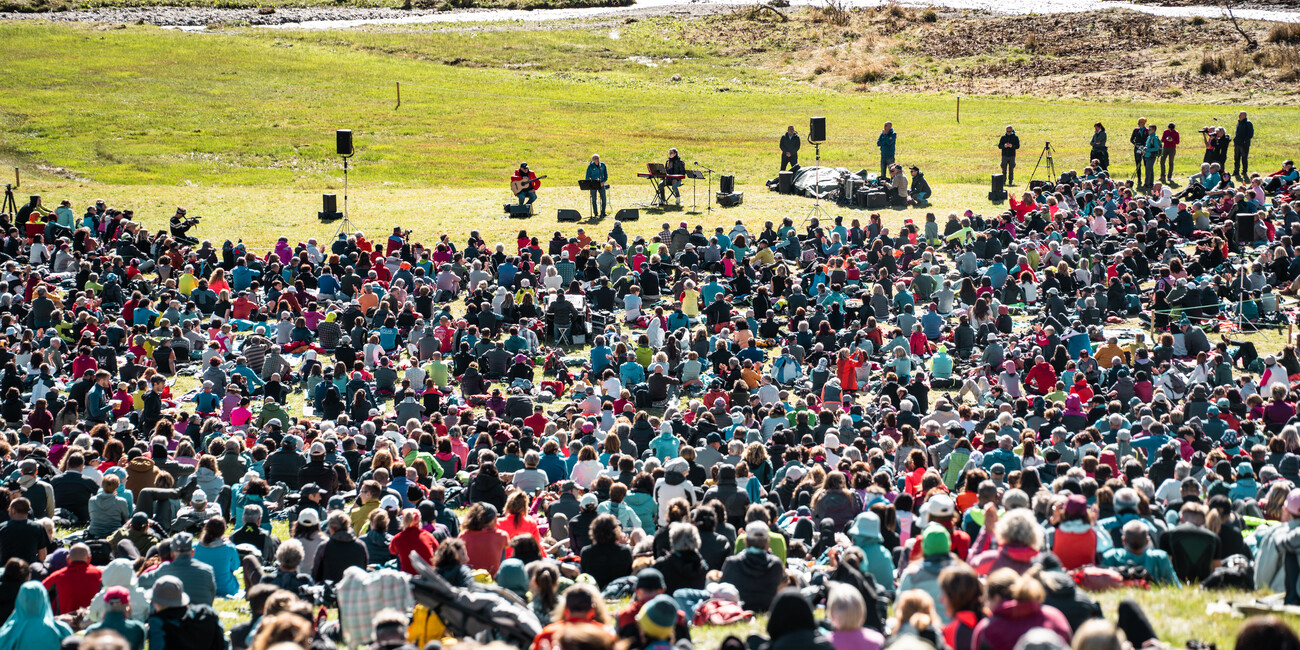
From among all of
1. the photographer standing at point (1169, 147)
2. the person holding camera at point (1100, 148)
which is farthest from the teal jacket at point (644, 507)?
the photographer standing at point (1169, 147)

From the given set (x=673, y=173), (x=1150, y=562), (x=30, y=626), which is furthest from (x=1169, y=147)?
(x=30, y=626)

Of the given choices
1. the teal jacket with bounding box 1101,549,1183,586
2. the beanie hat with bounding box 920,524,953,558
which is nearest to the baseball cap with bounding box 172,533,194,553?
the beanie hat with bounding box 920,524,953,558

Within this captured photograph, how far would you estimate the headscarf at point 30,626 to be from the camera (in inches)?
415

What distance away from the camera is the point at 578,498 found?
15.2 m

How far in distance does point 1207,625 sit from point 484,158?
1724 inches

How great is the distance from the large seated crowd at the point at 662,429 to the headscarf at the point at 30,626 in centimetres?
3

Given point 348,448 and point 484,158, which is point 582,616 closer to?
point 348,448

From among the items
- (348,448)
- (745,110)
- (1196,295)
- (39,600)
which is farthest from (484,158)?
(39,600)

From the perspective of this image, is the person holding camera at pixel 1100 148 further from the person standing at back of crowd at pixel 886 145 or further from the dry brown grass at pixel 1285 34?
the dry brown grass at pixel 1285 34

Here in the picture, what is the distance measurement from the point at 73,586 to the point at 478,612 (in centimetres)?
465

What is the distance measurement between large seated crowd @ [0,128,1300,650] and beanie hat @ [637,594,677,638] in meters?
0.03

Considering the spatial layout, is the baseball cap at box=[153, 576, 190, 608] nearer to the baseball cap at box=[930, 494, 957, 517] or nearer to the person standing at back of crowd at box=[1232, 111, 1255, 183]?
the baseball cap at box=[930, 494, 957, 517]

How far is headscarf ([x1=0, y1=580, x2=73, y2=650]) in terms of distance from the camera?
34.6ft

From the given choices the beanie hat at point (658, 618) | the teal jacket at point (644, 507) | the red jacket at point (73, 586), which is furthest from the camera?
the teal jacket at point (644, 507)
